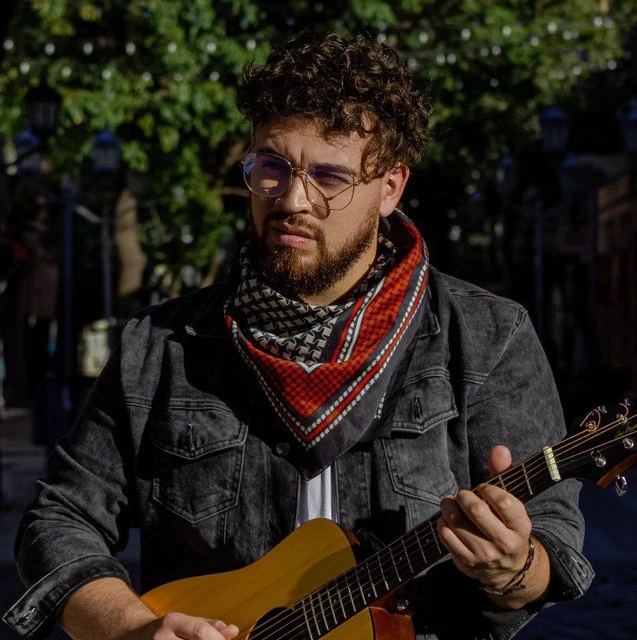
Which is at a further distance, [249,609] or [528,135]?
[528,135]

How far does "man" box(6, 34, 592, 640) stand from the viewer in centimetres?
298

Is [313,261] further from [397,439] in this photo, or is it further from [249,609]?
[249,609]

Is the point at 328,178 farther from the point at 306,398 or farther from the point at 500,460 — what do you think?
the point at 500,460

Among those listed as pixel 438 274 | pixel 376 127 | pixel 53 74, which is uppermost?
pixel 376 127

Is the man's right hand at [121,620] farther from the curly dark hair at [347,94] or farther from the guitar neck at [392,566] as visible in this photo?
the curly dark hair at [347,94]

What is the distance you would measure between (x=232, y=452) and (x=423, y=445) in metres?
0.41

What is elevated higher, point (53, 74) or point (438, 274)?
point (438, 274)

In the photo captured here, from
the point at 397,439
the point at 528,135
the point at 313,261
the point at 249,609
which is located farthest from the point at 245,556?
the point at 528,135

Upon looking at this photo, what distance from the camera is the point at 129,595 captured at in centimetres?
299

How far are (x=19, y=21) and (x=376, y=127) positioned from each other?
61.6 feet

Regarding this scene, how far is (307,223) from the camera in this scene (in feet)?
9.98

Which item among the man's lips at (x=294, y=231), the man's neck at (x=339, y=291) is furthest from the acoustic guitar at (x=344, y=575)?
the man's lips at (x=294, y=231)

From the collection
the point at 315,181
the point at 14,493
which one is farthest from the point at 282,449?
the point at 14,493

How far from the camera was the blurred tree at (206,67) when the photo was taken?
2064cm
